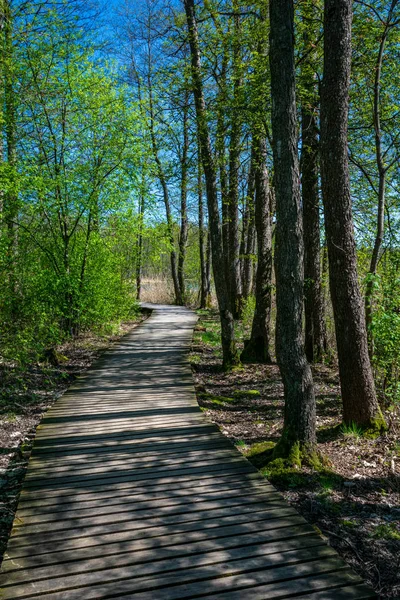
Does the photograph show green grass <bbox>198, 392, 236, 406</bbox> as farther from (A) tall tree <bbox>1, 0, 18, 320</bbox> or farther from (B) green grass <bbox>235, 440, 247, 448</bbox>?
(A) tall tree <bbox>1, 0, 18, 320</bbox>

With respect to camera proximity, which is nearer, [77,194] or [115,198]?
[77,194]

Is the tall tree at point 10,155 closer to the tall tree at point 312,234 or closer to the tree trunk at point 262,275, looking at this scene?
the tree trunk at point 262,275

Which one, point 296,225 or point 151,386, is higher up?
point 296,225

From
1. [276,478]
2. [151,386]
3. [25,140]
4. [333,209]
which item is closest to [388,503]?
[276,478]

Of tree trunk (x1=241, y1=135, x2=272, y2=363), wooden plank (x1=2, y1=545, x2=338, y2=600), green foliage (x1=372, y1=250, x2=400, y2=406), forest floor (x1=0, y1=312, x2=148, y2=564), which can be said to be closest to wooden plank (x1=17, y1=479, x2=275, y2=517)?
forest floor (x1=0, y1=312, x2=148, y2=564)

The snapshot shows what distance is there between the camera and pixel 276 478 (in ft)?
14.0

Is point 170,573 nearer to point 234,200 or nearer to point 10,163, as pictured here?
point 10,163

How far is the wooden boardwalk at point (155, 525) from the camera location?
2.55 m

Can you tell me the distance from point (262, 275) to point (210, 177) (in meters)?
2.44

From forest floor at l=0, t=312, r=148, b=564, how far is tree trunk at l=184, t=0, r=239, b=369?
10.2 feet

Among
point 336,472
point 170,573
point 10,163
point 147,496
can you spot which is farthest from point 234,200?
point 170,573

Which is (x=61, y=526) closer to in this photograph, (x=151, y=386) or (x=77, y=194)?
(x=151, y=386)

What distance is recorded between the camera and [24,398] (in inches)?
280

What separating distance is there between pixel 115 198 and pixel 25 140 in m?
2.55
